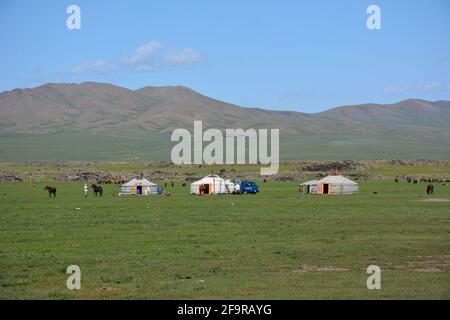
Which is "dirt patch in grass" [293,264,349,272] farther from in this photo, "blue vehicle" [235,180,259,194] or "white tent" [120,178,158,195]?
"white tent" [120,178,158,195]

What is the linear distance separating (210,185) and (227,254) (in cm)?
3963

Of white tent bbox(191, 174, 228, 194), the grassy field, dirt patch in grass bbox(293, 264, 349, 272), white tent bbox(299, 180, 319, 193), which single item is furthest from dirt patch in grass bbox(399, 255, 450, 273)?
white tent bbox(299, 180, 319, 193)

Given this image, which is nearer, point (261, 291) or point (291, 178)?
point (261, 291)

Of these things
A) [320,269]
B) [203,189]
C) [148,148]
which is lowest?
[320,269]

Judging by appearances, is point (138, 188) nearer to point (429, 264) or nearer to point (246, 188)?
point (246, 188)

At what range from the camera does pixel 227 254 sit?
19.4 metres

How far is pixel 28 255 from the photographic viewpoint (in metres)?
19.3

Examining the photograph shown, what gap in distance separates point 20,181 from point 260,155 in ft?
222

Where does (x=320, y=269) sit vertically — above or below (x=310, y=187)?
below

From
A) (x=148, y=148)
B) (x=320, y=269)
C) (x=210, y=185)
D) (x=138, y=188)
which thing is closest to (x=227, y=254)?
(x=320, y=269)

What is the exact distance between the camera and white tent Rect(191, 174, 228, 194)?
192ft

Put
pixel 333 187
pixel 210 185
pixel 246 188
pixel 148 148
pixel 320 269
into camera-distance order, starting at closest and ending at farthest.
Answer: pixel 320 269, pixel 333 187, pixel 210 185, pixel 246 188, pixel 148 148
